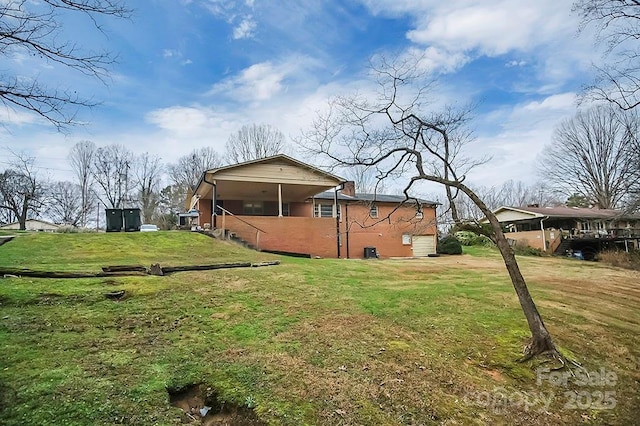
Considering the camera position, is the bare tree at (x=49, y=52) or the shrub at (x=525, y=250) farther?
the shrub at (x=525, y=250)

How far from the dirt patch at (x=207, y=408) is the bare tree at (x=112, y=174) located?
43306mm

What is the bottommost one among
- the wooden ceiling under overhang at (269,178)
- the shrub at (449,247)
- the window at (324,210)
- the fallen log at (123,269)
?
the shrub at (449,247)

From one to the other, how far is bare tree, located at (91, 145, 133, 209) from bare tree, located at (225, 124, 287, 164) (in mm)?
Answer: 14708

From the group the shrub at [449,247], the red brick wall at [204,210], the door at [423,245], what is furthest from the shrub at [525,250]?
the red brick wall at [204,210]

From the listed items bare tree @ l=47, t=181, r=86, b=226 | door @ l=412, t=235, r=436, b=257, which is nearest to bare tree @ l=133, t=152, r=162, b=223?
bare tree @ l=47, t=181, r=86, b=226

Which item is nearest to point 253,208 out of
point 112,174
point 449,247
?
point 449,247

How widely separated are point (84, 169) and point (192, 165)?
12.1m

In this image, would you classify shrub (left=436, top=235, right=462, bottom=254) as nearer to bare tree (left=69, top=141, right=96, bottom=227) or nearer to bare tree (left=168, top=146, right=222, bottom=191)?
bare tree (left=168, top=146, right=222, bottom=191)

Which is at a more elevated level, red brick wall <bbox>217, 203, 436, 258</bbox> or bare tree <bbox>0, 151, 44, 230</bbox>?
bare tree <bbox>0, 151, 44, 230</bbox>

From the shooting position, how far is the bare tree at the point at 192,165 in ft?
137

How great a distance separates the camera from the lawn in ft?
11.8

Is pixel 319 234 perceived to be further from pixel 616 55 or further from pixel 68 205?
pixel 68 205

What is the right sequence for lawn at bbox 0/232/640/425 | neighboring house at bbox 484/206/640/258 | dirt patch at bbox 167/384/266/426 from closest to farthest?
1. dirt patch at bbox 167/384/266/426
2. lawn at bbox 0/232/640/425
3. neighboring house at bbox 484/206/640/258

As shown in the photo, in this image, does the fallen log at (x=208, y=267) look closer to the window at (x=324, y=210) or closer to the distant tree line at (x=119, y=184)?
the window at (x=324, y=210)
